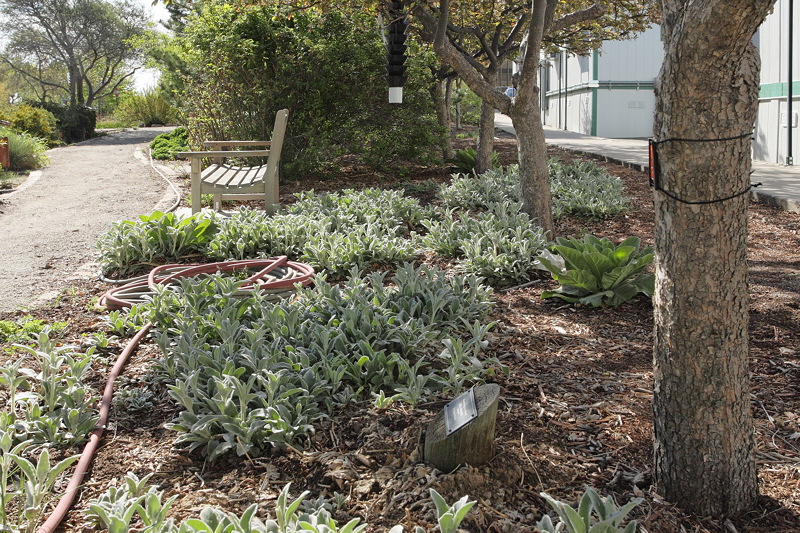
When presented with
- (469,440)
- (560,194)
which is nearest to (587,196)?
(560,194)

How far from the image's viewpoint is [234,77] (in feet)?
37.1

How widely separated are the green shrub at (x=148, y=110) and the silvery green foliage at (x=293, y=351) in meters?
29.1

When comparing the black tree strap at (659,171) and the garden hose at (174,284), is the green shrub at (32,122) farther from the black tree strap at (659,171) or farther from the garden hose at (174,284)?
the black tree strap at (659,171)

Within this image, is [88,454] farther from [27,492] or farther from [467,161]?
[467,161]

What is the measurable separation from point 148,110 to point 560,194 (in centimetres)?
2715

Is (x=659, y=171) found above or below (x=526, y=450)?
above

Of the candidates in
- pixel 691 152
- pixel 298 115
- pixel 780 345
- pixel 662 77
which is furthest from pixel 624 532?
pixel 298 115

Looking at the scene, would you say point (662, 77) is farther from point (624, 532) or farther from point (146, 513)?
point (146, 513)

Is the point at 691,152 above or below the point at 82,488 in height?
above

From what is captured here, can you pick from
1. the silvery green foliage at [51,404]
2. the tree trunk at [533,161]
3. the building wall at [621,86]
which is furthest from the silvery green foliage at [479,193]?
the building wall at [621,86]

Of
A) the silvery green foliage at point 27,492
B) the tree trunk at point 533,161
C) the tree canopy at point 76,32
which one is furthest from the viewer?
the tree canopy at point 76,32

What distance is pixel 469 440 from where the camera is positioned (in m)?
2.48

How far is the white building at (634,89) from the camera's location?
43.0ft

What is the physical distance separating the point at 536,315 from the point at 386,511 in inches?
90.2
